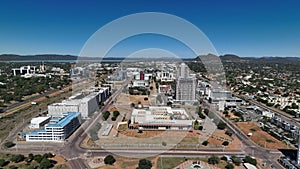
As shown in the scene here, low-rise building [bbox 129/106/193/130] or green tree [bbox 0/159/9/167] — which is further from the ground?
low-rise building [bbox 129/106/193/130]

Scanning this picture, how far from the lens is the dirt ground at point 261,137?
7.65m

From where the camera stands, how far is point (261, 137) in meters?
8.34

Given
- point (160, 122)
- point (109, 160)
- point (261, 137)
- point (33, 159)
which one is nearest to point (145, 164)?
point (109, 160)

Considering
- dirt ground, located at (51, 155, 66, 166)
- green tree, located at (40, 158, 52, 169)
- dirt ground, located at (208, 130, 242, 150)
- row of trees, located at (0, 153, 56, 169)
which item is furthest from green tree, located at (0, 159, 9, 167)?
dirt ground, located at (208, 130, 242, 150)

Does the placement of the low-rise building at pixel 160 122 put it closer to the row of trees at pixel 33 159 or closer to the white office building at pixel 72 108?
the white office building at pixel 72 108

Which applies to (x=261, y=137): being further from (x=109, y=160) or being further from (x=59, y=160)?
(x=59, y=160)

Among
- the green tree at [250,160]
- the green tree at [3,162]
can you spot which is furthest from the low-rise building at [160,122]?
the green tree at [3,162]

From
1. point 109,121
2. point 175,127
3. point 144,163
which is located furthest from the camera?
point 109,121

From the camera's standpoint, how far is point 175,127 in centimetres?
910

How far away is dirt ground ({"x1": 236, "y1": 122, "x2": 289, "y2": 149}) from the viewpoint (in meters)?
7.65

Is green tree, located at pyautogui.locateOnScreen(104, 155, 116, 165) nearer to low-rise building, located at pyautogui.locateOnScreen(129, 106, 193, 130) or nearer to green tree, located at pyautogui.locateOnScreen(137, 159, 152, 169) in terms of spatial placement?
green tree, located at pyautogui.locateOnScreen(137, 159, 152, 169)

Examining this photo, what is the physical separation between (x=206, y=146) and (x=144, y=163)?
258 centimetres

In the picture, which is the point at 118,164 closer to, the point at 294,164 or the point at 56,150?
the point at 56,150

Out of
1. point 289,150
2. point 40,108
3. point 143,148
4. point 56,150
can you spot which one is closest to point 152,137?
point 143,148
